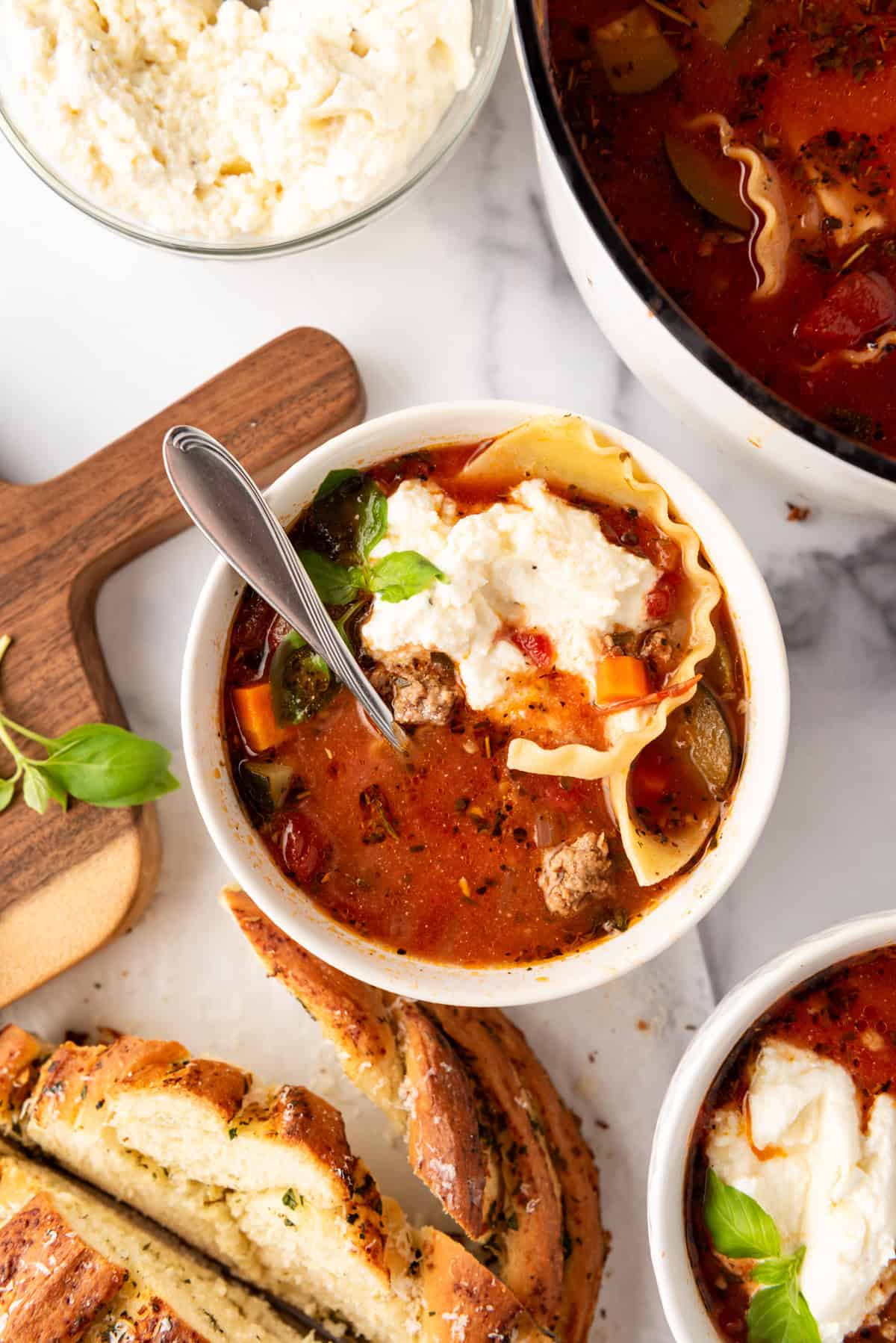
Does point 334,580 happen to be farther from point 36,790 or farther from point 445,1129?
point 445,1129

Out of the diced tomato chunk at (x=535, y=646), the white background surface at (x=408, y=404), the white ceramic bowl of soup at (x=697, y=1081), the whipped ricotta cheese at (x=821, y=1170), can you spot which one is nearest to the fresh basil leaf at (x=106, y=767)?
the white background surface at (x=408, y=404)

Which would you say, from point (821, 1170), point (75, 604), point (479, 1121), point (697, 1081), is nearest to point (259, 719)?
point (75, 604)

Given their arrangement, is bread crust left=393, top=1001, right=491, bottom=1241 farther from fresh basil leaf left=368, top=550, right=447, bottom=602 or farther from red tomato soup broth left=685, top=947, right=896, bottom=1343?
fresh basil leaf left=368, top=550, right=447, bottom=602

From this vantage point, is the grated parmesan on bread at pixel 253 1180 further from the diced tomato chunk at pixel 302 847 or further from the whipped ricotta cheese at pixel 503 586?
the whipped ricotta cheese at pixel 503 586

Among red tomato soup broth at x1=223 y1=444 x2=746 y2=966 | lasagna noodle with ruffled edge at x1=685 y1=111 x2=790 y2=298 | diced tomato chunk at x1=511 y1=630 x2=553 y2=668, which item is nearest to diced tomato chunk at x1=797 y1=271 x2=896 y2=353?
lasagna noodle with ruffled edge at x1=685 y1=111 x2=790 y2=298

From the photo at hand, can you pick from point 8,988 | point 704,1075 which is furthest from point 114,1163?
point 704,1075

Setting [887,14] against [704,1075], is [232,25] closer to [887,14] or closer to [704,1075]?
[887,14]
